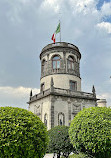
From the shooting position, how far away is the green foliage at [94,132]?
8414mm

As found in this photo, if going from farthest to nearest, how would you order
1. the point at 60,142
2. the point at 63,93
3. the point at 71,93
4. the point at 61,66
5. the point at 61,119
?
the point at 61,66 < the point at 71,93 < the point at 63,93 < the point at 61,119 < the point at 60,142

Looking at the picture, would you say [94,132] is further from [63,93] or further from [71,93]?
[71,93]

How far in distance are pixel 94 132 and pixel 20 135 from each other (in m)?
4.33

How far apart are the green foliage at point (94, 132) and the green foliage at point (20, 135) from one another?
2.70 meters

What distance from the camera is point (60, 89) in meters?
23.0

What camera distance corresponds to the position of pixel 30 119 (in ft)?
22.7

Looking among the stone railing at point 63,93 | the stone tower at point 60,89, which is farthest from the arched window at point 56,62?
the stone railing at point 63,93

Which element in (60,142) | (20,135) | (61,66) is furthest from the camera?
(61,66)

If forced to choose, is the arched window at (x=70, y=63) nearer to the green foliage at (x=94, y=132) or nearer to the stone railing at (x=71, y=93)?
the stone railing at (x=71, y=93)

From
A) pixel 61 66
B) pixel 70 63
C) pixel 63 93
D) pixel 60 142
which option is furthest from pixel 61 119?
pixel 60 142

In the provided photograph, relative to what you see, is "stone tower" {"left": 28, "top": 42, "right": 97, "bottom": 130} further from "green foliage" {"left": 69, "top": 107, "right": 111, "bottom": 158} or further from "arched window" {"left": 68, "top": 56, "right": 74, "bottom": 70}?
"green foliage" {"left": 69, "top": 107, "right": 111, "bottom": 158}

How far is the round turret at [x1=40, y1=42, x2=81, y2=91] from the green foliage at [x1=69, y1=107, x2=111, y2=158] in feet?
51.5

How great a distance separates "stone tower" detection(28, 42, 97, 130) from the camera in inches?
855

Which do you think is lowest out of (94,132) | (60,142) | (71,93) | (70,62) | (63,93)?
(60,142)
